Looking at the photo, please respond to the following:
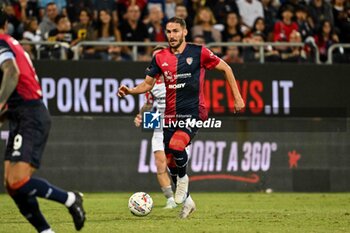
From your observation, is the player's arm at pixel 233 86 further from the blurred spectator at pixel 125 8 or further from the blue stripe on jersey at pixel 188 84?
the blurred spectator at pixel 125 8

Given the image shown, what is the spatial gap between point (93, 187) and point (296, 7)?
264 inches

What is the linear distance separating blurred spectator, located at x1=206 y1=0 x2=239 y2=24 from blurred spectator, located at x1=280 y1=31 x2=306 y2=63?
4.94 feet

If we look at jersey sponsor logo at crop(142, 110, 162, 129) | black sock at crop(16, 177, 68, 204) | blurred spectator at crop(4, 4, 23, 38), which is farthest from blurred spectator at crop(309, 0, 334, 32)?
black sock at crop(16, 177, 68, 204)

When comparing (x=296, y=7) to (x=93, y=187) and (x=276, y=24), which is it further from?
(x=93, y=187)

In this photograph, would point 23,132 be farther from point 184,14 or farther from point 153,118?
point 184,14

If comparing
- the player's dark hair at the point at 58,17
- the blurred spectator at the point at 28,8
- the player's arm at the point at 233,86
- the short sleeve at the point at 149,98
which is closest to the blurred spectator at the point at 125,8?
the player's dark hair at the point at 58,17

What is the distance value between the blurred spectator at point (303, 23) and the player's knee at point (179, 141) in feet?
31.7

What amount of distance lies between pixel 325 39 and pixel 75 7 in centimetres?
596

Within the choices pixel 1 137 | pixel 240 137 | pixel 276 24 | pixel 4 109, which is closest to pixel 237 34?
pixel 276 24

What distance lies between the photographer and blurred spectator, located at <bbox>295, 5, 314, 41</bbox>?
915 inches

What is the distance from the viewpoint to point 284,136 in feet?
72.1

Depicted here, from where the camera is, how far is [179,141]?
14.0 metres

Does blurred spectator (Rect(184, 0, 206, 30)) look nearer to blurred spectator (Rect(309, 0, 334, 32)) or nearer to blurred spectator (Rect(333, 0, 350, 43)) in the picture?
blurred spectator (Rect(309, 0, 334, 32))

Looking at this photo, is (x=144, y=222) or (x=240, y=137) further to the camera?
(x=240, y=137)
